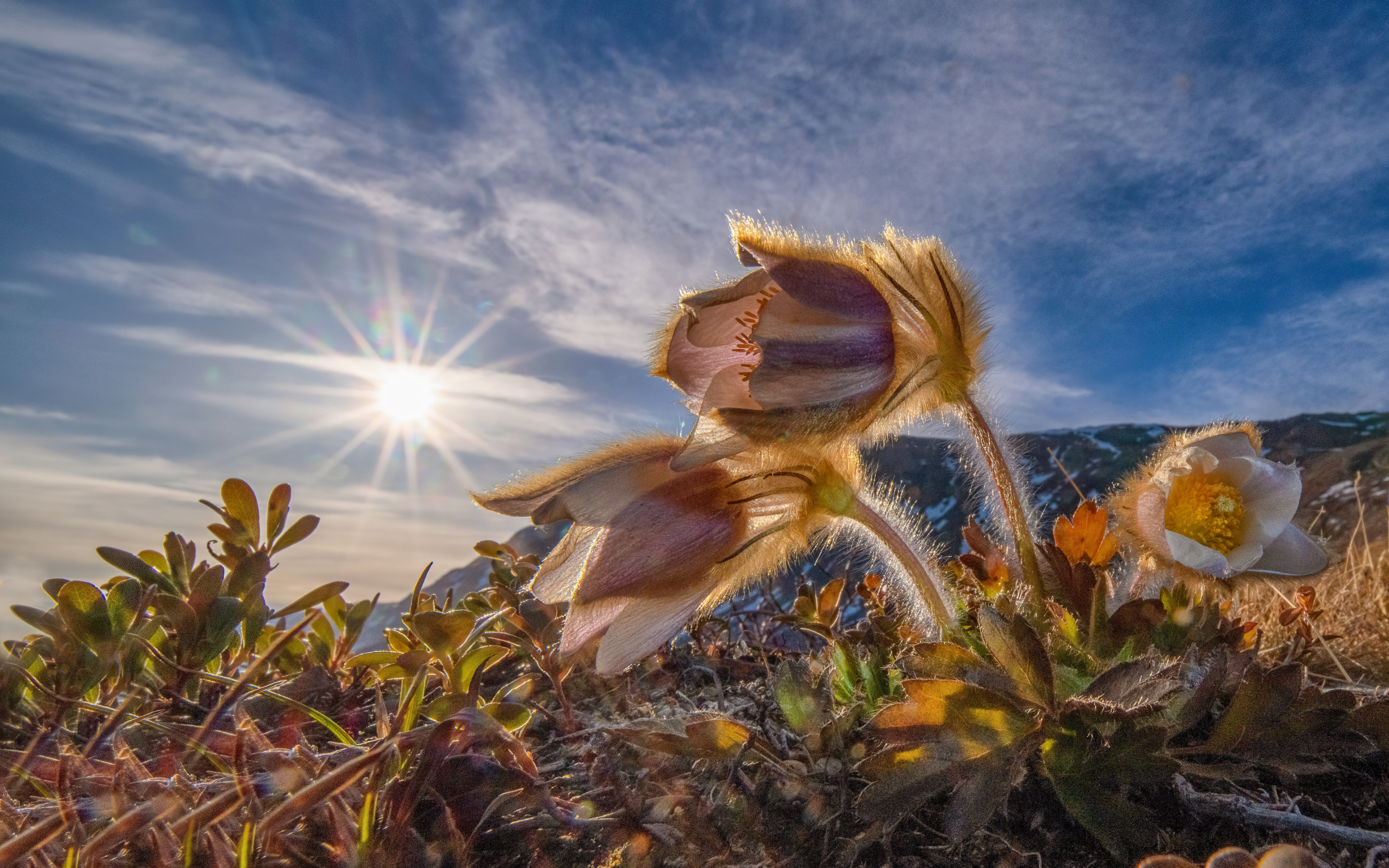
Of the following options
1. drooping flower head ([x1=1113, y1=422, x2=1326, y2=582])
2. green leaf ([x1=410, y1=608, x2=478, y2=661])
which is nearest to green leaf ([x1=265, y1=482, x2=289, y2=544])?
green leaf ([x1=410, y1=608, x2=478, y2=661])

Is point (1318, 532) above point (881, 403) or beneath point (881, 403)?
beneath

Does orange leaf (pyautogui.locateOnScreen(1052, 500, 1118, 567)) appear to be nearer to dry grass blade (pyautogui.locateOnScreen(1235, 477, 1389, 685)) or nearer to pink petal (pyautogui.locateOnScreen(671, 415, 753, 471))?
dry grass blade (pyautogui.locateOnScreen(1235, 477, 1389, 685))

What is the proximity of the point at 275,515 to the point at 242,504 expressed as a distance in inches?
3.2

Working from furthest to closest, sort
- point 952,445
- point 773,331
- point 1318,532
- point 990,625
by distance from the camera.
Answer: point 1318,532 < point 952,445 < point 773,331 < point 990,625

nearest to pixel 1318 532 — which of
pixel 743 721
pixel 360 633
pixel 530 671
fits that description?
pixel 743 721

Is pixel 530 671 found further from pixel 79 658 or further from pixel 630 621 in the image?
pixel 79 658

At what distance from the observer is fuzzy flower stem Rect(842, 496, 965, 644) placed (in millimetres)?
1743

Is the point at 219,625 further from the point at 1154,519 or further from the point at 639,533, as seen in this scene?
the point at 1154,519

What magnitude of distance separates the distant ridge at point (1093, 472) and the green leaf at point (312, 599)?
205 mm

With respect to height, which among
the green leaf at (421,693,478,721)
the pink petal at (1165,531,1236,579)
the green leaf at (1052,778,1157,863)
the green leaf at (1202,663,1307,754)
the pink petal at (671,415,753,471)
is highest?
the pink petal at (671,415,753,471)

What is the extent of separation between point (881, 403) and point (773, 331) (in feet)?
0.95

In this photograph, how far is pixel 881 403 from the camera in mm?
1629

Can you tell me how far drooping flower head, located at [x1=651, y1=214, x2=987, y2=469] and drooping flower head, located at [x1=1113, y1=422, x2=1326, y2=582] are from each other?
1.76 feet

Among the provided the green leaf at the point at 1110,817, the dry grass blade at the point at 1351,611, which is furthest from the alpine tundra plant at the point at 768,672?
the dry grass blade at the point at 1351,611
